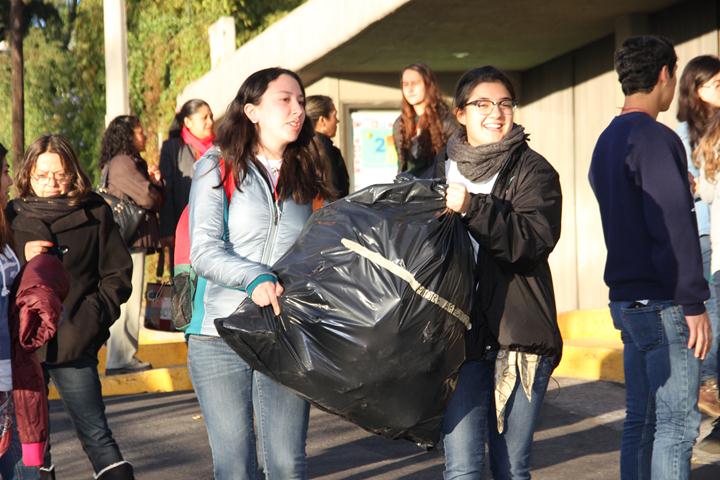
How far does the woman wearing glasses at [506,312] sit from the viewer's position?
4.14 meters

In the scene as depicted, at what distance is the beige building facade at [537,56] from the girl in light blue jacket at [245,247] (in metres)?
6.13

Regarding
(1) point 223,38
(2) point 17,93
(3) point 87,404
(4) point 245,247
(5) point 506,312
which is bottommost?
(3) point 87,404

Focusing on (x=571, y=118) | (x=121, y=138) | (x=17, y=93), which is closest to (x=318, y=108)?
(x=121, y=138)

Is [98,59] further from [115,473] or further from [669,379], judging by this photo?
[669,379]

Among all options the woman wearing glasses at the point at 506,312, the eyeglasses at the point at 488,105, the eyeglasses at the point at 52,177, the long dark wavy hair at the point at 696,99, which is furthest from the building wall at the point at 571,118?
the woman wearing glasses at the point at 506,312

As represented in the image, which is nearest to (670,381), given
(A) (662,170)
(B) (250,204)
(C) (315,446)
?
(A) (662,170)

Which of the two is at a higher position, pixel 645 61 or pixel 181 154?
pixel 645 61

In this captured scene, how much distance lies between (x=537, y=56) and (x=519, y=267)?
1000cm

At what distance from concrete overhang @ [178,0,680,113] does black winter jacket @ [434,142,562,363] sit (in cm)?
636

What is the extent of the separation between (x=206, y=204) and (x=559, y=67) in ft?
33.5

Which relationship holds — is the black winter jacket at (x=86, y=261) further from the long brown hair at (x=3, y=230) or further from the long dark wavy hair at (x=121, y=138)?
the long dark wavy hair at (x=121, y=138)

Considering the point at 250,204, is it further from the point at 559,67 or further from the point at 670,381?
the point at 559,67

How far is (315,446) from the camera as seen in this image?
771 cm

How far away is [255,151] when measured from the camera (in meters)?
4.54
